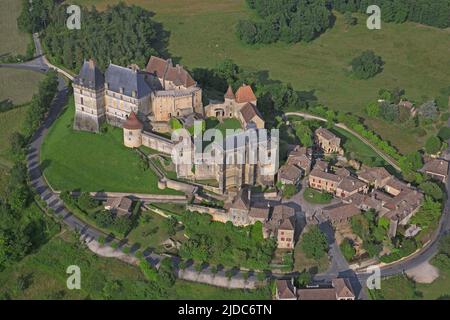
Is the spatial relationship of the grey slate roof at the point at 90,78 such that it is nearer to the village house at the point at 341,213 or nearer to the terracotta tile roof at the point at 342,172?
the terracotta tile roof at the point at 342,172


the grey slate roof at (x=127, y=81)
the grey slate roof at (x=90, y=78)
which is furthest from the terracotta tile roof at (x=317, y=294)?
the grey slate roof at (x=90, y=78)

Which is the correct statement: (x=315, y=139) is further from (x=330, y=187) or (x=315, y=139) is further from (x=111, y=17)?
(x=111, y=17)

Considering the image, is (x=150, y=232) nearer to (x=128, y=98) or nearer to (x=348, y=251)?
(x=128, y=98)

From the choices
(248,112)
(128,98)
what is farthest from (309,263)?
(128,98)

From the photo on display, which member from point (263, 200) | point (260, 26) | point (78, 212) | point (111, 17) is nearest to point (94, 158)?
point (78, 212)

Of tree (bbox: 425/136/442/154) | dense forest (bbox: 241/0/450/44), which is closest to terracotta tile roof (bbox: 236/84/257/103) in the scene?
tree (bbox: 425/136/442/154)

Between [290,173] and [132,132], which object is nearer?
[290,173]
